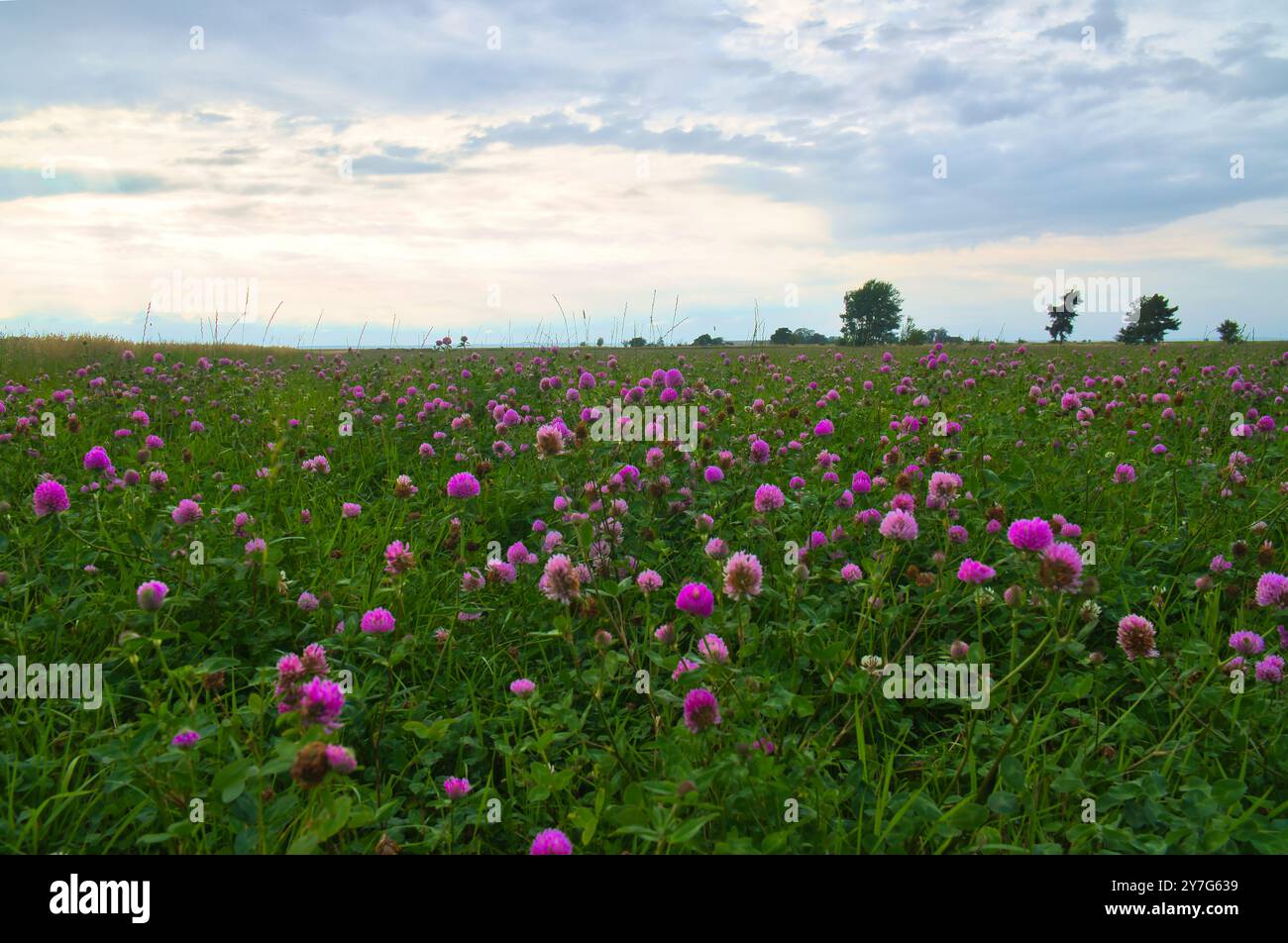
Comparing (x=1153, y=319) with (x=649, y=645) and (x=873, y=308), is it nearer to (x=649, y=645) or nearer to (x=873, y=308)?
(x=873, y=308)

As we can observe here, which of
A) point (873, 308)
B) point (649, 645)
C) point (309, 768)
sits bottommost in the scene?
point (649, 645)

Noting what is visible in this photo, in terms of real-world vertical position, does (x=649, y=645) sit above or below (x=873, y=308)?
below

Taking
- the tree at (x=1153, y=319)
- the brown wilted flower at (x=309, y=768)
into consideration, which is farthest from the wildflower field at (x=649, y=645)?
the tree at (x=1153, y=319)

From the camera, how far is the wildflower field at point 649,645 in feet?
→ 6.50

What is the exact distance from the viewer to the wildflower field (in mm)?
1982

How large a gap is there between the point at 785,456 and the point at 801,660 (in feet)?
8.08

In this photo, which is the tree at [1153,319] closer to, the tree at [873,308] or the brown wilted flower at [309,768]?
the tree at [873,308]

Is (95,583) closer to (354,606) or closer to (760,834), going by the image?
(354,606)

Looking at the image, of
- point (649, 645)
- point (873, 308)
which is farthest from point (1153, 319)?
point (649, 645)

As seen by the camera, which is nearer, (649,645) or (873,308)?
(649,645)

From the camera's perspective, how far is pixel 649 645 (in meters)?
2.95
